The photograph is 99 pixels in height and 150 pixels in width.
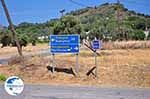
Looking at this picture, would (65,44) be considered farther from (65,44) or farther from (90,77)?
(90,77)

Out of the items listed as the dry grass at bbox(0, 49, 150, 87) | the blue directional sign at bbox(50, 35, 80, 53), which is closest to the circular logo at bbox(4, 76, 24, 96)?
the dry grass at bbox(0, 49, 150, 87)

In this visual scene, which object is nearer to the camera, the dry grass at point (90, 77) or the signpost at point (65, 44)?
the dry grass at point (90, 77)

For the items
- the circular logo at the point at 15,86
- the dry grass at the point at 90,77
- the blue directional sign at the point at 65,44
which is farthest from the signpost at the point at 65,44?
the circular logo at the point at 15,86

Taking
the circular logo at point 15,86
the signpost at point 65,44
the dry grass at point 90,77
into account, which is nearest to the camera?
the circular logo at point 15,86

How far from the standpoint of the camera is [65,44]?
2758cm

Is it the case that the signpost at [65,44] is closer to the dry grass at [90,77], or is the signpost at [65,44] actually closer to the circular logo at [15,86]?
the dry grass at [90,77]

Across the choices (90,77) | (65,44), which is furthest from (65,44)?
(90,77)

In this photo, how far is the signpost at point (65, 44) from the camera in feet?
89.8

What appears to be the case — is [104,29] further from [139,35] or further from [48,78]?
[48,78]

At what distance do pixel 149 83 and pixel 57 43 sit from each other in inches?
248

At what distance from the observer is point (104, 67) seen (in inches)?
1139

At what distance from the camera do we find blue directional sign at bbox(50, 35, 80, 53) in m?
27.4

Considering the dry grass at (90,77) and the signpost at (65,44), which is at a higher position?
the signpost at (65,44)

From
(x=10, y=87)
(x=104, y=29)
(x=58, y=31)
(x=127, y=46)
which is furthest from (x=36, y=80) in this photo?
(x=104, y=29)
